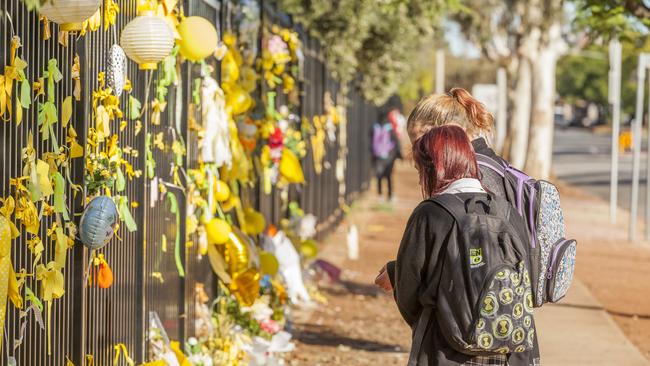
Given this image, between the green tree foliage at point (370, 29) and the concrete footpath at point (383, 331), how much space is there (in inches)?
107

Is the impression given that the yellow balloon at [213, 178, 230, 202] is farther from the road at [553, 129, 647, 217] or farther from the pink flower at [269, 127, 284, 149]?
the road at [553, 129, 647, 217]

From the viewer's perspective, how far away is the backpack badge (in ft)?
12.0

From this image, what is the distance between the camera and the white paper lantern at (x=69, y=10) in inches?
150

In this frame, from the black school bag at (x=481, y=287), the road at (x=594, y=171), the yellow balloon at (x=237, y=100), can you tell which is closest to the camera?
the black school bag at (x=481, y=287)

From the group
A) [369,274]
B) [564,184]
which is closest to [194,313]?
[369,274]

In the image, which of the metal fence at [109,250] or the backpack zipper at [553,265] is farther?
the backpack zipper at [553,265]

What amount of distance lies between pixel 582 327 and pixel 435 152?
589cm

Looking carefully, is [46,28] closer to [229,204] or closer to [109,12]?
[109,12]

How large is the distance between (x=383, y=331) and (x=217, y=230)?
8.42 ft

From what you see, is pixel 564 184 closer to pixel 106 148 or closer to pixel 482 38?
pixel 482 38

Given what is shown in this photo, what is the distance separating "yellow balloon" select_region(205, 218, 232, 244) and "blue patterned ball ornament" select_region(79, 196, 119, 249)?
255 cm

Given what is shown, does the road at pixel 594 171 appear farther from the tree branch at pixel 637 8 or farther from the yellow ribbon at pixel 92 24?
the yellow ribbon at pixel 92 24

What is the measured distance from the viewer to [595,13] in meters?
8.29

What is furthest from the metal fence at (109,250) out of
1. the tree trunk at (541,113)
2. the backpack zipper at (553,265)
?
the tree trunk at (541,113)
